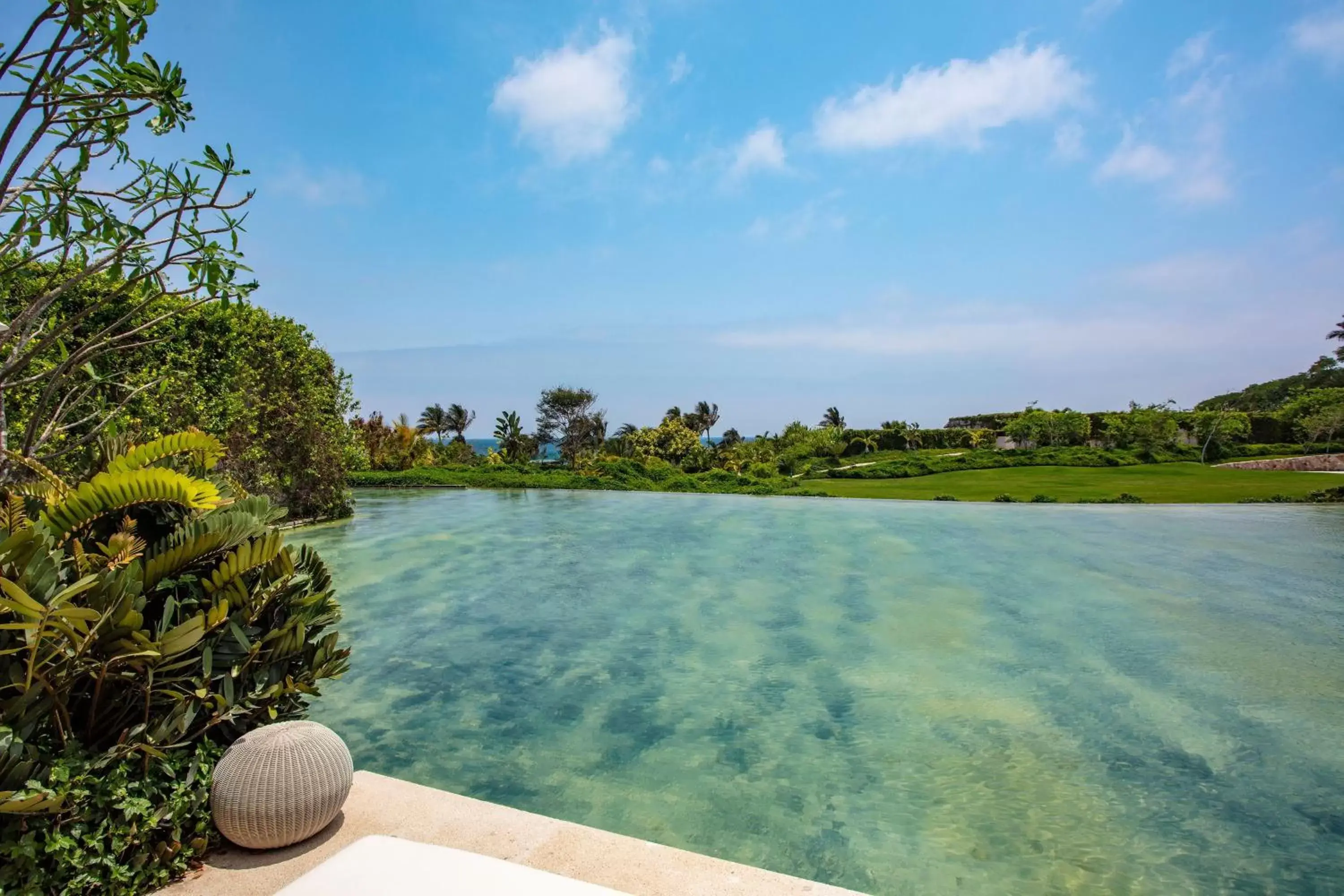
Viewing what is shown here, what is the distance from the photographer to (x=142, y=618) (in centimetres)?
251

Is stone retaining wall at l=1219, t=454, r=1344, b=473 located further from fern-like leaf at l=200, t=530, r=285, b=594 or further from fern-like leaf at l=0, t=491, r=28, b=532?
fern-like leaf at l=0, t=491, r=28, b=532

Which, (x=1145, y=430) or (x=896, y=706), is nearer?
(x=896, y=706)

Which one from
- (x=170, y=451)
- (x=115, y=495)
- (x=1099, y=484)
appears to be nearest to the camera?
(x=115, y=495)

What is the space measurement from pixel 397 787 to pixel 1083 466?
105ft

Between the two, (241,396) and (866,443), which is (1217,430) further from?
(241,396)

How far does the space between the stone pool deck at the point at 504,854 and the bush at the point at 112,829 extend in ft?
0.42

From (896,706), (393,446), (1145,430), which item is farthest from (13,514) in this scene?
(1145,430)

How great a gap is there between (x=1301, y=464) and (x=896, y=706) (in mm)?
34621

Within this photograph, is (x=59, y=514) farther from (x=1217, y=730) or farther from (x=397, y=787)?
(x=1217, y=730)

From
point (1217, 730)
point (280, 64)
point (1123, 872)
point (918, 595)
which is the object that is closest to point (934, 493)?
point (918, 595)

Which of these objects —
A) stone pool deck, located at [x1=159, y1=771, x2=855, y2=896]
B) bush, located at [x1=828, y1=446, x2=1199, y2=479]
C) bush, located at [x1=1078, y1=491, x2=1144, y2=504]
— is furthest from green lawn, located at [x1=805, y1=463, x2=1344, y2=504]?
stone pool deck, located at [x1=159, y1=771, x2=855, y2=896]

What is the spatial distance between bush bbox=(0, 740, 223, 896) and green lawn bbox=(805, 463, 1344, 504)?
21.2 metres

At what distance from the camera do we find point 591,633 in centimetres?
715

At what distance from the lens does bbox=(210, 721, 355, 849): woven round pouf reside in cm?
261
